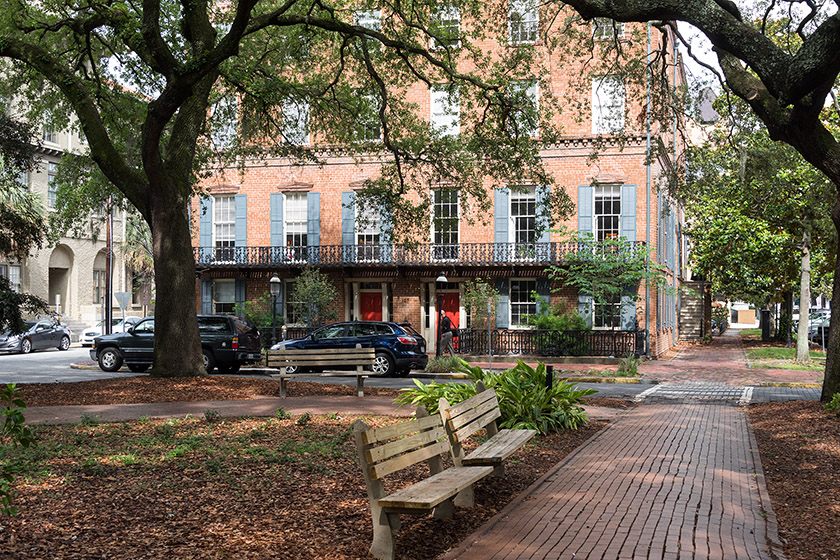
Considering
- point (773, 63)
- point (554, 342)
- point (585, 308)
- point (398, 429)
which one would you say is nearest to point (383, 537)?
point (398, 429)

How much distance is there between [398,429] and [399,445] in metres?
0.18

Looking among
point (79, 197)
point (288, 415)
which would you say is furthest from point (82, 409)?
point (79, 197)

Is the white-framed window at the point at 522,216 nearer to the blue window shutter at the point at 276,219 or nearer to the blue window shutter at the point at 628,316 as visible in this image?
the blue window shutter at the point at 628,316

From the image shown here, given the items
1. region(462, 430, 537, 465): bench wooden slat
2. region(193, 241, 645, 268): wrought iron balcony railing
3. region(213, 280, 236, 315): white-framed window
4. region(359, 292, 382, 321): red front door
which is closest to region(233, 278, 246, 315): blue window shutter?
region(213, 280, 236, 315): white-framed window

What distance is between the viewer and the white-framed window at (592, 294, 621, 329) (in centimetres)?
2869

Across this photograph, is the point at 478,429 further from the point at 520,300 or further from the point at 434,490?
the point at 520,300

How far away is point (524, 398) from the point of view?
1093 cm

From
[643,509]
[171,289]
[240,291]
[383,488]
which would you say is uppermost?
[240,291]

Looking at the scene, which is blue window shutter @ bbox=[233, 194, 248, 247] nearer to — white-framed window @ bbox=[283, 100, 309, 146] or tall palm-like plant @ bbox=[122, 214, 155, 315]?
white-framed window @ bbox=[283, 100, 309, 146]

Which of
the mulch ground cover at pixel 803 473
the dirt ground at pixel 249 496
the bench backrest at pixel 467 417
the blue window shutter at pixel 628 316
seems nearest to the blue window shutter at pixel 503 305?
the blue window shutter at pixel 628 316

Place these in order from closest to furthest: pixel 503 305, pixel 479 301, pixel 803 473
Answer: pixel 803 473 < pixel 479 301 < pixel 503 305

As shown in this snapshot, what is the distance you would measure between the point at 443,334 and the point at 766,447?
16673mm

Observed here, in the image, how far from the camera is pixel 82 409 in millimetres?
12891

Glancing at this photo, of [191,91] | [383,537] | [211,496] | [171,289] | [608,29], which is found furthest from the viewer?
[608,29]
